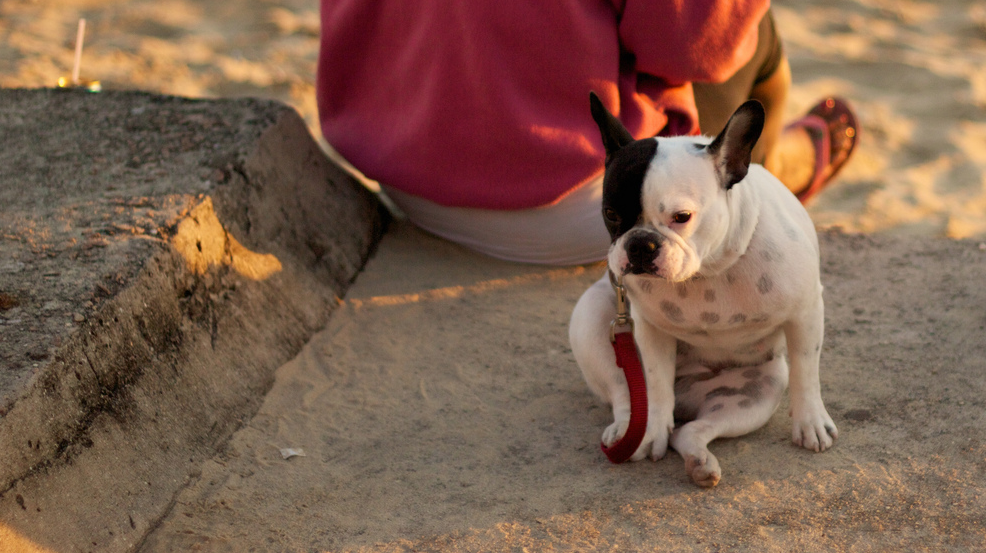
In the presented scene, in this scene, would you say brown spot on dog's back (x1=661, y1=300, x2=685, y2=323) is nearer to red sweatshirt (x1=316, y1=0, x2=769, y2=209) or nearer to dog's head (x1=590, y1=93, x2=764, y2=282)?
dog's head (x1=590, y1=93, x2=764, y2=282)

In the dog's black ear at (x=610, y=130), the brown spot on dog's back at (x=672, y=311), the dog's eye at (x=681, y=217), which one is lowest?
the brown spot on dog's back at (x=672, y=311)

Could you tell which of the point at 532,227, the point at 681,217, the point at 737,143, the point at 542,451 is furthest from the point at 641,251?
the point at 532,227

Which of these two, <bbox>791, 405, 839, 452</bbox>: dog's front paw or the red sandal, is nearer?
<bbox>791, 405, 839, 452</bbox>: dog's front paw

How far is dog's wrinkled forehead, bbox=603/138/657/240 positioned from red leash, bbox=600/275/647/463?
252mm

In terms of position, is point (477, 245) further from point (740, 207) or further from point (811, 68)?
point (811, 68)

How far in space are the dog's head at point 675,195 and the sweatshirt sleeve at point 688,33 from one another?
3.07 feet

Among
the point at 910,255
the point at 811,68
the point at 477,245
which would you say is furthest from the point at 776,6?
the point at 477,245

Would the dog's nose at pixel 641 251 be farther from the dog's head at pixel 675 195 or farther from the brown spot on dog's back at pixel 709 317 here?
the brown spot on dog's back at pixel 709 317

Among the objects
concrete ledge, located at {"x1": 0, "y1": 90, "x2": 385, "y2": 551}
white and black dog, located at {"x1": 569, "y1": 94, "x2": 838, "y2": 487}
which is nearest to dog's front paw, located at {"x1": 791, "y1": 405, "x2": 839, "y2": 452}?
white and black dog, located at {"x1": 569, "y1": 94, "x2": 838, "y2": 487}

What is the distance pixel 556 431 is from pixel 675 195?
862 millimetres

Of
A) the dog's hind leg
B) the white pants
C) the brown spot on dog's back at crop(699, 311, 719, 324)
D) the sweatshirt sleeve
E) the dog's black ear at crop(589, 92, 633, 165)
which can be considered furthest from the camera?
the white pants

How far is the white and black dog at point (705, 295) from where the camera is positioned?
179 cm

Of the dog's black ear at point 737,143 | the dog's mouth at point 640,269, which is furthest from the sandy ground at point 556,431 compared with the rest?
the dog's black ear at point 737,143

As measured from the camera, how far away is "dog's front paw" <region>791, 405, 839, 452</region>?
7.07ft
